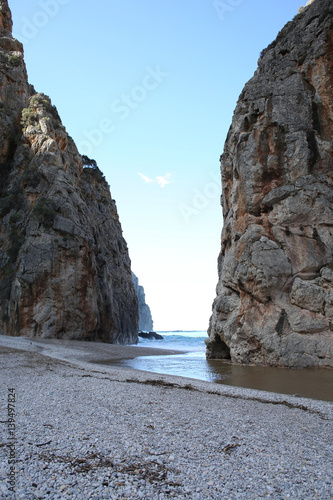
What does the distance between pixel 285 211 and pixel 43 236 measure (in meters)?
22.5

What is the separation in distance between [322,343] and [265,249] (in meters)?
5.22

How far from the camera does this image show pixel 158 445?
445 cm

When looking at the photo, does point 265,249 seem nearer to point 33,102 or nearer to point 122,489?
point 122,489

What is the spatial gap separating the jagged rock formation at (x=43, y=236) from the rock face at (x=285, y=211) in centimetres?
1510

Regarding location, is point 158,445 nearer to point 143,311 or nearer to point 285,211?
point 285,211

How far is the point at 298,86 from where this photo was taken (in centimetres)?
1859

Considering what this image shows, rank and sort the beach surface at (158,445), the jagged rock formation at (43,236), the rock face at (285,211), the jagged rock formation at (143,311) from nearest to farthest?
1. the beach surface at (158,445)
2. the rock face at (285,211)
3. the jagged rock formation at (43,236)
4. the jagged rock formation at (143,311)

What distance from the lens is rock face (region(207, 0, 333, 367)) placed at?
15.4 meters

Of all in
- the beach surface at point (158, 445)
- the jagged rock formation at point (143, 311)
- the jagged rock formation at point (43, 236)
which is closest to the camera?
the beach surface at point (158, 445)

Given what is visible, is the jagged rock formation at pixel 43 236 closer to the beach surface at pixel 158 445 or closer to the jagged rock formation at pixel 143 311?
the beach surface at pixel 158 445

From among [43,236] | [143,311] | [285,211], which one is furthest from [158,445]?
[143,311]

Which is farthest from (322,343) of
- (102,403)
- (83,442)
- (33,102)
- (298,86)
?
(33,102)

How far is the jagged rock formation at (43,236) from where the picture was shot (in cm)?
2889

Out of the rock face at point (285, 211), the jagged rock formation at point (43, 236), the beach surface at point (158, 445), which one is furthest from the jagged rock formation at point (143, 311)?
the beach surface at point (158, 445)
